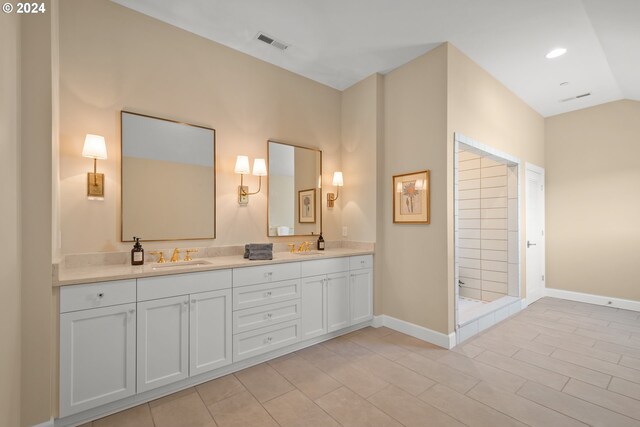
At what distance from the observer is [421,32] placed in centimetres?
279

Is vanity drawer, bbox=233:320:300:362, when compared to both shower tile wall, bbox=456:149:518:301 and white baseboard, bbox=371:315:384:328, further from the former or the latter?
shower tile wall, bbox=456:149:518:301

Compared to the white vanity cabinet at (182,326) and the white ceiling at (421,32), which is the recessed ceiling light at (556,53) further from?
the white vanity cabinet at (182,326)

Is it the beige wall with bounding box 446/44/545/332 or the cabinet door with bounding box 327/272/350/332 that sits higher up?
the beige wall with bounding box 446/44/545/332

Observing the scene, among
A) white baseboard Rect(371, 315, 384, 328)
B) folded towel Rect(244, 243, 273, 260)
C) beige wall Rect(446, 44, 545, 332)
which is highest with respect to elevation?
beige wall Rect(446, 44, 545, 332)

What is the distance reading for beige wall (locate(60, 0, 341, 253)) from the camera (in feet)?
7.29

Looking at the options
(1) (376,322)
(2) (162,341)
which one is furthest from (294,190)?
(2) (162,341)

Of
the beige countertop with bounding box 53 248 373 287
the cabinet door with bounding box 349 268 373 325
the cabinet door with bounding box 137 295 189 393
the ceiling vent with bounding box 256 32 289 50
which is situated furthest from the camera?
the cabinet door with bounding box 349 268 373 325

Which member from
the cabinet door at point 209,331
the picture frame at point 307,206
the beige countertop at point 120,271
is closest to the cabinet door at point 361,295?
the picture frame at point 307,206

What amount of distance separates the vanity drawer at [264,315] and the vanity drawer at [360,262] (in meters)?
0.82

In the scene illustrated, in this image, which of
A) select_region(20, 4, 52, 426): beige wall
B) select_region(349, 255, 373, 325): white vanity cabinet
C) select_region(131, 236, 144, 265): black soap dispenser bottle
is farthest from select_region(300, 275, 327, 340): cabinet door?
select_region(20, 4, 52, 426): beige wall

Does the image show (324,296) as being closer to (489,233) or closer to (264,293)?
(264,293)

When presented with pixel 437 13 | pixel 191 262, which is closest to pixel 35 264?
pixel 191 262

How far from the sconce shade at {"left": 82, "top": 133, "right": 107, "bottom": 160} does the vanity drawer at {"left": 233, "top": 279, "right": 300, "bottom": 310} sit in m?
1.47

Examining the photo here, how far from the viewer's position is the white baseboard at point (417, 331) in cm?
292
